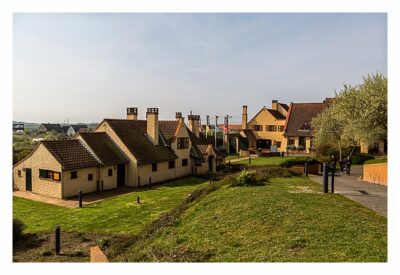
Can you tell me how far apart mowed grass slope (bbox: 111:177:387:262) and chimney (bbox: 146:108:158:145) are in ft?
55.0

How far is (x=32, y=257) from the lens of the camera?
10.9 m

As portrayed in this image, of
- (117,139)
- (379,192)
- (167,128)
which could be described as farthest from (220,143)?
(379,192)

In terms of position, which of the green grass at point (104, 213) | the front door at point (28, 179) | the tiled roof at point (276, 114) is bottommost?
the green grass at point (104, 213)

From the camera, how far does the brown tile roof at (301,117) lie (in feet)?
150

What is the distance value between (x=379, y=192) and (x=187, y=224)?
9904 mm

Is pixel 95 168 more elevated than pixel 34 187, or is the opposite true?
pixel 95 168

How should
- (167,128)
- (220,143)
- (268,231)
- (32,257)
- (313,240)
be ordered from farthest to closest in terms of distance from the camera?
(220,143) → (167,128) → (32,257) → (268,231) → (313,240)

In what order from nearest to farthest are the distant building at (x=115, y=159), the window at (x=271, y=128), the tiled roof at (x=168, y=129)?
the distant building at (x=115, y=159) → the tiled roof at (x=168, y=129) → the window at (x=271, y=128)

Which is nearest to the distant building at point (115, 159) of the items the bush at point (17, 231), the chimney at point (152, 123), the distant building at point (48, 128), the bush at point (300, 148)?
the chimney at point (152, 123)

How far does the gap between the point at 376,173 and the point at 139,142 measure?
1877cm

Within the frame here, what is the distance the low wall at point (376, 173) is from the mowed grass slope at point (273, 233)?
6253 millimetres

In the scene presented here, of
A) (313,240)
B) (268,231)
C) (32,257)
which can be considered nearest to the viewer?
(313,240)

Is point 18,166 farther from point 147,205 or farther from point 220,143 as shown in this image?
point 220,143

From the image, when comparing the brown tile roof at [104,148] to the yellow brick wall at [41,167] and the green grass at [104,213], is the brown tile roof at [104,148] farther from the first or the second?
the green grass at [104,213]
